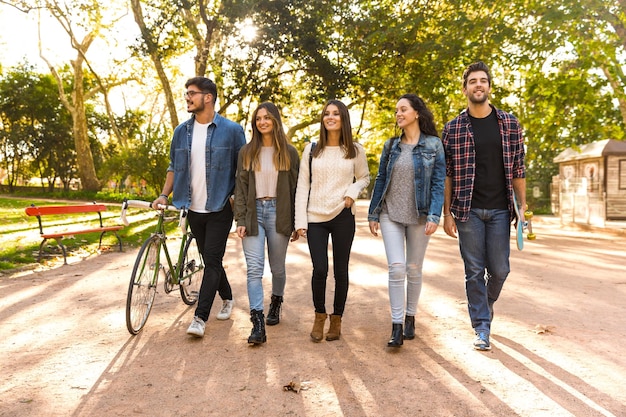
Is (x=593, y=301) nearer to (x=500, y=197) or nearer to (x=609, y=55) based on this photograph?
(x=500, y=197)

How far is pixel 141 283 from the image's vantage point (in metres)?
4.94

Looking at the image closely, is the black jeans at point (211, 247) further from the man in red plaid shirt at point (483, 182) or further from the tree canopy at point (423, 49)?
the tree canopy at point (423, 49)

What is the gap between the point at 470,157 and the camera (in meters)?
4.46

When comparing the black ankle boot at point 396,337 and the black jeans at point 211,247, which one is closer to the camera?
the black ankle boot at point 396,337

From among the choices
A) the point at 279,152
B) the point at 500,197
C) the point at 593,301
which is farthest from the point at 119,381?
the point at 593,301

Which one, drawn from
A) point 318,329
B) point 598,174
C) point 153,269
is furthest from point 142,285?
point 598,174

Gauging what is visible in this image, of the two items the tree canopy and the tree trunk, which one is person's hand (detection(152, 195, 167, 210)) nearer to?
the tree canopy

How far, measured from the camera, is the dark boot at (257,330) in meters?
4.58

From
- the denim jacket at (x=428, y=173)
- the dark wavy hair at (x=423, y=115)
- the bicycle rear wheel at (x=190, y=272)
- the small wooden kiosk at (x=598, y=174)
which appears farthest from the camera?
the small wooden kiosk at (x=598, y=174)

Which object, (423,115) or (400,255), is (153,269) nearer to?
(400,255)

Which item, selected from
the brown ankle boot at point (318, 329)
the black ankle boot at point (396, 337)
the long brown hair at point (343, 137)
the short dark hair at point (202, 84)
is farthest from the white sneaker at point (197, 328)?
the short dark hair at point (202, 84)

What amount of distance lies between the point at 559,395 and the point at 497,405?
44cm

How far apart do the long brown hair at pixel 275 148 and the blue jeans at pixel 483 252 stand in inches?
58.1

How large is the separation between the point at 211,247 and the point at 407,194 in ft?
5.52
